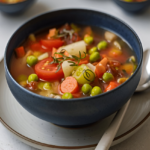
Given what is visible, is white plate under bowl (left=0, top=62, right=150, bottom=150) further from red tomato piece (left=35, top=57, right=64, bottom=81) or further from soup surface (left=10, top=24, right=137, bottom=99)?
red tomato piece (left=35, top=57, right=64, bottom=81)

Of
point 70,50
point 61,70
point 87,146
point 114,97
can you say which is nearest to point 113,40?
point 70,50

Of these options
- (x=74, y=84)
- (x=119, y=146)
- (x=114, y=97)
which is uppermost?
(x=114, y=97)

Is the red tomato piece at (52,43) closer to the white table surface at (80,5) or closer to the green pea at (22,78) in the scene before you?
the green pea at (22,78)

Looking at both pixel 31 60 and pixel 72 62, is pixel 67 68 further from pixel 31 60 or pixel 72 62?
pixel 31 60

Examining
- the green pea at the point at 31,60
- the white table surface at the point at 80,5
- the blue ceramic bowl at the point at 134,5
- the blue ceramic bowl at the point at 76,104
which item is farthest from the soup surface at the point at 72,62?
the blue ceramic bowl at the point at 134,5

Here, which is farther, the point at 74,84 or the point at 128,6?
the point at 128,6

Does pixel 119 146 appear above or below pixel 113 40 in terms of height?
below

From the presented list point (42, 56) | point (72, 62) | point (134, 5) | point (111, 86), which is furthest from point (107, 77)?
point (134, 5)

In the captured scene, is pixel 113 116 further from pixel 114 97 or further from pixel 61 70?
pixel 61 70
